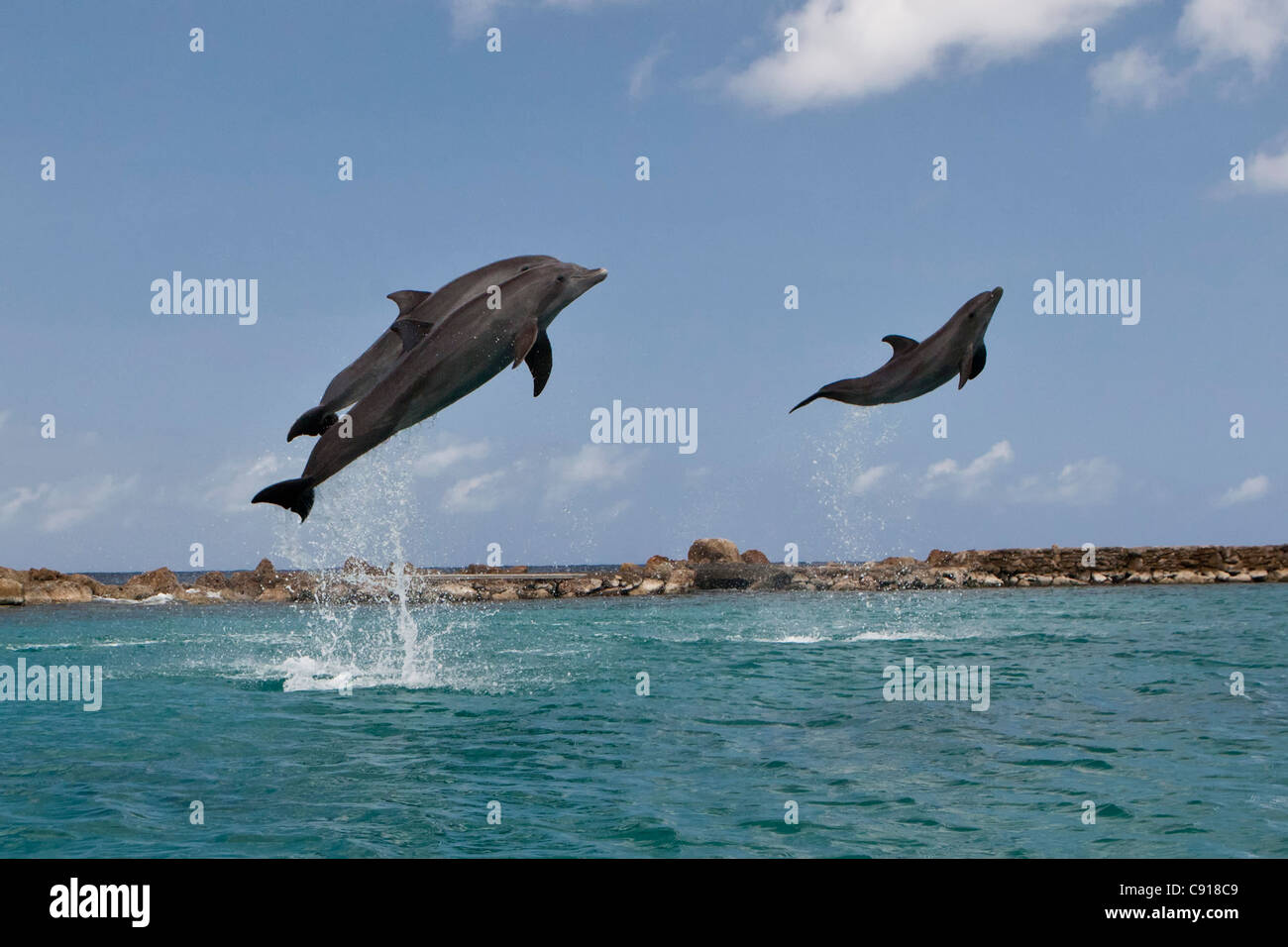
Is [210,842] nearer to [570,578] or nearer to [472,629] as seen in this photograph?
[472,629]

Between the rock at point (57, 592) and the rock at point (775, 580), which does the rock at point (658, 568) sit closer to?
the rock at point (775, 580)

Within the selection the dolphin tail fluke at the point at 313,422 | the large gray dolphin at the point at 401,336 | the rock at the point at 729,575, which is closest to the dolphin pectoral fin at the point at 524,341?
the large gray dolphin at the point at 401,336

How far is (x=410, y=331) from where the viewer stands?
6984mm

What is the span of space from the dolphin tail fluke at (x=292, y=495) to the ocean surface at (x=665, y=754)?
295cm

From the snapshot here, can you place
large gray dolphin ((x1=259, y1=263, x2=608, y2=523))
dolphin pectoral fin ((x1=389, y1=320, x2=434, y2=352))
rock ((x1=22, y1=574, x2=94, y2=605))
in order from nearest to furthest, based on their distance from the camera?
large gray dolphin ((x1=259, y1=263, x2=608, y2=523)) → dolphin pectoral fin ((x1=389, y1=320, x2=434, y2=352)) → rock ((x1=22, y1=574, x2=94, y2=605))

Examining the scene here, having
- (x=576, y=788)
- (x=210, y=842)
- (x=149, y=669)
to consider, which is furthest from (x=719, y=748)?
(x=149, y=669)

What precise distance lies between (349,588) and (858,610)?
128 feet

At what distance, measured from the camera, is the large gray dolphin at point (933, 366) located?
28.7 feet

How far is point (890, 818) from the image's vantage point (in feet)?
29.0

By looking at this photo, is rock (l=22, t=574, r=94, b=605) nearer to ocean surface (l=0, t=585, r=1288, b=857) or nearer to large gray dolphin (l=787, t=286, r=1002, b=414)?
ocean surface (l=0, t=585, r=1288, b=857)

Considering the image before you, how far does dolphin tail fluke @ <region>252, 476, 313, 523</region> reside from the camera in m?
6.70

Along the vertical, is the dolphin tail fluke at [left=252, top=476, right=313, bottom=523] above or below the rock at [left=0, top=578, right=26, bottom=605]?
above

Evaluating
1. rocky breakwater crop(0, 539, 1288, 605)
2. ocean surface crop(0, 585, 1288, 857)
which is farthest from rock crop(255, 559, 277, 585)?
ocean surface crop(0, 585, 1288, 857)

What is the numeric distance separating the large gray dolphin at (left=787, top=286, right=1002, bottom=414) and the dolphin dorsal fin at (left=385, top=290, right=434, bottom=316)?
325cm
